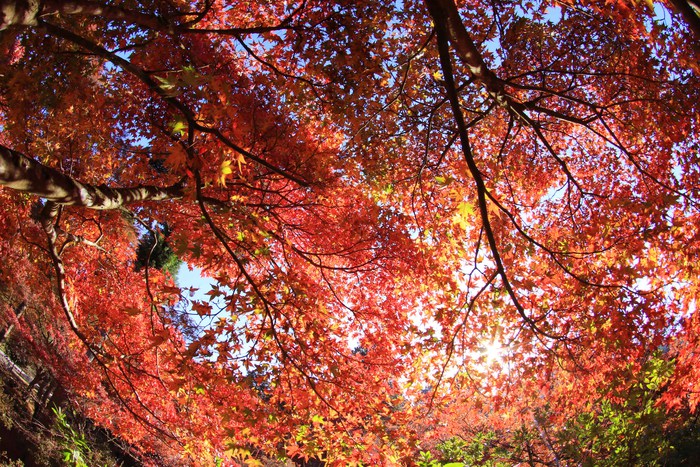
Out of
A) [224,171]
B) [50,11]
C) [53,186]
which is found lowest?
[53,186]

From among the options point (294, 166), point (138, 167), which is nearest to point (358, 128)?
point (294, 166)

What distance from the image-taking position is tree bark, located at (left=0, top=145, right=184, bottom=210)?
2.37 meters

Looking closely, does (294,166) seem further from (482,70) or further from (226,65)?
(482,70)

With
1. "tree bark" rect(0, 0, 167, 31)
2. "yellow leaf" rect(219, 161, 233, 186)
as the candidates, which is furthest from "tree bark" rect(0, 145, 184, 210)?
"yellow leaf" rect(219, 161, 233, 186)

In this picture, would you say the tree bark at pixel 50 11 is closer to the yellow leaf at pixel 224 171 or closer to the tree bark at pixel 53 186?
the tree bark at pixel 53 186

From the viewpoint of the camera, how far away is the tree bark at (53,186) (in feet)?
7.76

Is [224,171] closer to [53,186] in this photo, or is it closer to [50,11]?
[53,186]

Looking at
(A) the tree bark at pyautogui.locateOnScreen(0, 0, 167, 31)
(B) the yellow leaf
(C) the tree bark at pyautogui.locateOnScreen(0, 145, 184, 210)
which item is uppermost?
(A) the tree bark at pyautogui.locateOnScreen(0, 0, 167, 31)

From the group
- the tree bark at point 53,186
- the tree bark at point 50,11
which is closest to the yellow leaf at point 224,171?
the tree bark at point 53,186

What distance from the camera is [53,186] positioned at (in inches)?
109

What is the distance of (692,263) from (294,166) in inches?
210

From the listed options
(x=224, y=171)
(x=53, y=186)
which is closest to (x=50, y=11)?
(x=53, y=186)

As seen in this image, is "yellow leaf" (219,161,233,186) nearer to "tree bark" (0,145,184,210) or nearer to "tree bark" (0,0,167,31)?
"tree bark" (0,145,184,210)

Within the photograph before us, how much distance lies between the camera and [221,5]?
6438mm
